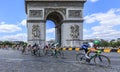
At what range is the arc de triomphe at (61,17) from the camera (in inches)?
2370

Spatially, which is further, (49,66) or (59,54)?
(59,54)

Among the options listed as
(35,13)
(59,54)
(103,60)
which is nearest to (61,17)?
(35,13)

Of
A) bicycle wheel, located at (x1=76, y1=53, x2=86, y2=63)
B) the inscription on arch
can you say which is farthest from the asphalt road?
the inscription on arch

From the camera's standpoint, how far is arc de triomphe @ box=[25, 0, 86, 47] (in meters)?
60.2

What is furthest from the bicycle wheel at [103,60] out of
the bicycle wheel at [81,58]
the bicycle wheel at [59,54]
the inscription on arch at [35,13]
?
the inscription on arch at [35,13]

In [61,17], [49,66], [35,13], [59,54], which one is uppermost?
[35,13]

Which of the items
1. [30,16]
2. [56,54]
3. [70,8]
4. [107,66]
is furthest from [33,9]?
[107,66]

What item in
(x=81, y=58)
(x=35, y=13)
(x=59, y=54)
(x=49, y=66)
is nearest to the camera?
(x=49, y=66)

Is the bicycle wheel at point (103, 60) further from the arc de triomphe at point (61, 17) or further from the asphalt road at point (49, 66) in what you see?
the arc de triomphe at point (61, 17)

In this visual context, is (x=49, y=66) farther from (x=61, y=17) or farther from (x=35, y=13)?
(x=61, y=17)

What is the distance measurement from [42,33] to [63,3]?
6141 millimetres

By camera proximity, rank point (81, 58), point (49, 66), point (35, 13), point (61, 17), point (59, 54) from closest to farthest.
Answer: point (49, 66) → point (81, 58) → point (59, 54) → point (35, 13) → point (61, 17)

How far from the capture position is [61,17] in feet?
204

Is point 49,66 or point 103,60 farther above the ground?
point 103,60
